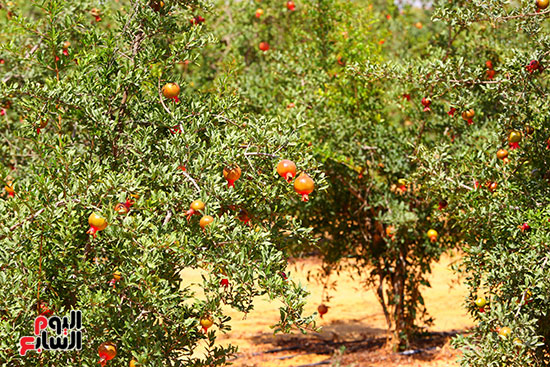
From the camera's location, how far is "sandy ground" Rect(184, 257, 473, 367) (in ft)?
23.2

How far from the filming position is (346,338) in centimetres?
879

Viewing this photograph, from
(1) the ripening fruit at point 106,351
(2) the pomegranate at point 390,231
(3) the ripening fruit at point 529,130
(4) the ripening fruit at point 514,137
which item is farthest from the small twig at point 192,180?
(2) the pomegranate at point 390,231

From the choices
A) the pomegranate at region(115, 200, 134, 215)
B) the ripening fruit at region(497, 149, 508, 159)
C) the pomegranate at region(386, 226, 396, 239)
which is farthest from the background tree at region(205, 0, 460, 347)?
the pomegranate at region(115, 200, 134, 215)

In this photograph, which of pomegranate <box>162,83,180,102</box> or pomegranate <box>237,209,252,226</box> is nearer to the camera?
pomegranate <box>237,209,252,226</box>

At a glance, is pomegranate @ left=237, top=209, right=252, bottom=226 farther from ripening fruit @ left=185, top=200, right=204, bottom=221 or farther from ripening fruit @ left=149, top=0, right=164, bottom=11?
ripening fruit @ left=149, top=0, right=164, bottom=11

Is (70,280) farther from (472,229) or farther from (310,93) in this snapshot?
(310,93)

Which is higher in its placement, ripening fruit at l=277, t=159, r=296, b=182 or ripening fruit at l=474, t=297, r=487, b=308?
ripening fruit at l=277, t=159, r=296, b=182

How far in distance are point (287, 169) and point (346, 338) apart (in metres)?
6.57

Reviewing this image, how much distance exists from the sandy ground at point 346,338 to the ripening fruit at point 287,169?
95.8 inches

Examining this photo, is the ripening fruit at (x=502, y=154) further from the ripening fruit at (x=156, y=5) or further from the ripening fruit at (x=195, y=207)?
the ripening fruit at (x=156, y=5)

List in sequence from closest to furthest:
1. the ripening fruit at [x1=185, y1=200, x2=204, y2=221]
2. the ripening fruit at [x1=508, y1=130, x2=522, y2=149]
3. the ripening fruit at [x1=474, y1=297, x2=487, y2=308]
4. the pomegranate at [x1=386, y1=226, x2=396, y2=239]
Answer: the ripening fruit at [x1=185, y1=200, x2=204, y2=221], the ripening fruit at [x1=474, y1=297, x2=487, y2=308], the ripening fruit at [x1=508, y1=130, x2=522, y2=149], the pomegranate at [x1=386, y1=226, x2=396, y2=239]

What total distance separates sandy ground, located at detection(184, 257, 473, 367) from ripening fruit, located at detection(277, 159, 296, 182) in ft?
7.98

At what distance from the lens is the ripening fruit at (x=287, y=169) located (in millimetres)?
2824

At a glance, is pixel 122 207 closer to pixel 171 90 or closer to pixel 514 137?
pixel 171 90
